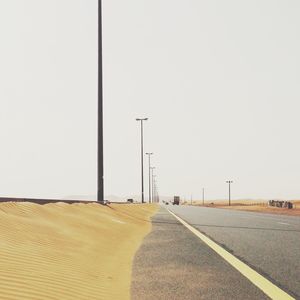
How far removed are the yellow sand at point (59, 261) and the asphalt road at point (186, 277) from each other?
0.24 metres

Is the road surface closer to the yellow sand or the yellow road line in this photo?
the yellow road line

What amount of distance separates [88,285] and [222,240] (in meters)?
7.64

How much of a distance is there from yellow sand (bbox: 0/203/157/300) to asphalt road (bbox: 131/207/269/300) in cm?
24

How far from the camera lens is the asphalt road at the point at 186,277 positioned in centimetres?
618

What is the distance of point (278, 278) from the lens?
7398 mm

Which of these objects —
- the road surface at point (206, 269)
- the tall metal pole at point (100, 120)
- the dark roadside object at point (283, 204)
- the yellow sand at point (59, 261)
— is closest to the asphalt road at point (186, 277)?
the road surface at point (206, 269)

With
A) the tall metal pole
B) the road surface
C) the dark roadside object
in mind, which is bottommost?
the dark roadside object

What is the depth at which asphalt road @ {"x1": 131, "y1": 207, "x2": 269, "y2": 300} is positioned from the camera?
20.3 ft

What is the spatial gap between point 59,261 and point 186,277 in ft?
6.46

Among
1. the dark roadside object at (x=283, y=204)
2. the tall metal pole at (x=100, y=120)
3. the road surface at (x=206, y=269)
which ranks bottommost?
the dark roadside object at (x=283, y=204)

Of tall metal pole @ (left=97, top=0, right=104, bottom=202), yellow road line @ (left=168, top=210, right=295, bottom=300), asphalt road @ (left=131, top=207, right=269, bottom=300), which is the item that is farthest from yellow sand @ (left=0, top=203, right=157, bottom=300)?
tall metal pole @ (left=97, top=0, right=104, bottom=202)

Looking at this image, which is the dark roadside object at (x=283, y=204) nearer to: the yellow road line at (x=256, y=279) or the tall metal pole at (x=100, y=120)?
the tall metal pole at (x=100, y=120)

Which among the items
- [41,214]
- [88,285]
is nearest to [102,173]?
[41,214]

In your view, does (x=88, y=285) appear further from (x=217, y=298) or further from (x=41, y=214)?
(x=41, y=214)
